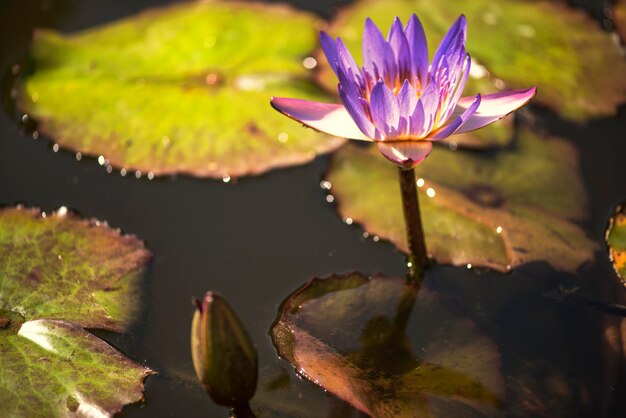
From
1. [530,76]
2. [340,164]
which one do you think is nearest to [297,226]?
[340,164]

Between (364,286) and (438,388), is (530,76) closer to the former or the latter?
(364,286)

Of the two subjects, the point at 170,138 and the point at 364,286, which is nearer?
the point at 364,286

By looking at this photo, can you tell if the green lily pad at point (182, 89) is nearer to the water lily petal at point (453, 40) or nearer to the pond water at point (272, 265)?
the pond water at point (272, 265)

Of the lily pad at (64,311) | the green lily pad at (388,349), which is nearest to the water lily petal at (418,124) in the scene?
the green lily pad at (388,349)

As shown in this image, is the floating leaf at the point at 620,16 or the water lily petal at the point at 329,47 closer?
the water lily petal at the point at 329,47

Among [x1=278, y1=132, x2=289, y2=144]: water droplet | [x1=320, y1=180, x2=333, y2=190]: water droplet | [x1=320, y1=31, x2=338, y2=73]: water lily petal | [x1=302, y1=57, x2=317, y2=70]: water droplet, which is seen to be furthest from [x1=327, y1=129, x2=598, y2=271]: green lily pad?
[x1=320, y1=31, x2=338, y2=73]: water lily petal

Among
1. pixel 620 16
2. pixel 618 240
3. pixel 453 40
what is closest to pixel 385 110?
pixel 453 40

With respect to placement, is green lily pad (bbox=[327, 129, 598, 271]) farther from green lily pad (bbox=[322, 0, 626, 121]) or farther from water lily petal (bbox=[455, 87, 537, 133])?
water lily petal (bbox=[455, 87, 537, 133])

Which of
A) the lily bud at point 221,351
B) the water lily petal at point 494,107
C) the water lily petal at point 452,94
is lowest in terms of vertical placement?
the lily bud at point 221,351
